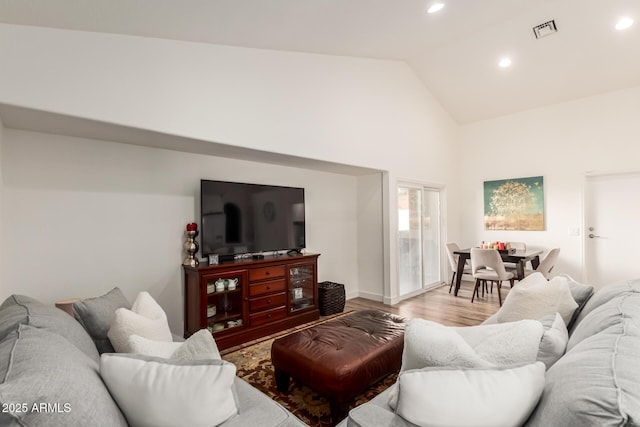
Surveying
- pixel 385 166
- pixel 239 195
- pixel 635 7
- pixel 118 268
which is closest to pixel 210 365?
pixel 118 268

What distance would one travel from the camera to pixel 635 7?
3.38m

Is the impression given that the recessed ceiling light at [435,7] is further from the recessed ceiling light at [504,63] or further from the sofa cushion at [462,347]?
the sofa cushion at [462,347]

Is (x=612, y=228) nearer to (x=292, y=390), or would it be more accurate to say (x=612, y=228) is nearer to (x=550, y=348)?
(x=550, y=348)

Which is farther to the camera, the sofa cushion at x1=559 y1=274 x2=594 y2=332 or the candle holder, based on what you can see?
the candle holder

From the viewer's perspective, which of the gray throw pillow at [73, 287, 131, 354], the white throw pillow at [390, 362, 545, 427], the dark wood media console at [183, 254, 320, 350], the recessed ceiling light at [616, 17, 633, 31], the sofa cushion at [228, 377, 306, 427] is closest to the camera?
the white throw pillow at [390, 362, 545, 427]

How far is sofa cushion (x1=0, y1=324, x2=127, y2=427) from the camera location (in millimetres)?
698

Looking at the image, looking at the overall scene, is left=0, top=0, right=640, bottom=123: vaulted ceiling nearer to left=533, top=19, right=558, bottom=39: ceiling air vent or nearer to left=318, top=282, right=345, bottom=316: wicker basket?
left=533, top=19, right=558, bottom=39: ceiling air vent

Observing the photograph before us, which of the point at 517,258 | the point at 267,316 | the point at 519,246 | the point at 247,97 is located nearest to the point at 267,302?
the point at 267,316

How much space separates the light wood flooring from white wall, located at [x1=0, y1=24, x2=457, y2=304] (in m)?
0.34

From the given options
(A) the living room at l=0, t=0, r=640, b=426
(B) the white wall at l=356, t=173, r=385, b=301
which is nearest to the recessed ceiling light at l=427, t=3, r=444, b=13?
(A) the living room at l=0, t=0, r=640, b=426

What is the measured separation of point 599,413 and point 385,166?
4.04m

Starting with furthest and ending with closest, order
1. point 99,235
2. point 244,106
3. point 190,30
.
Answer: point 244,106 < point 99,235 < point 190,30

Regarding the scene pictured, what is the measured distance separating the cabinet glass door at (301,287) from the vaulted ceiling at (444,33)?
2.58m

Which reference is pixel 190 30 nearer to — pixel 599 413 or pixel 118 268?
pixel 118 268
